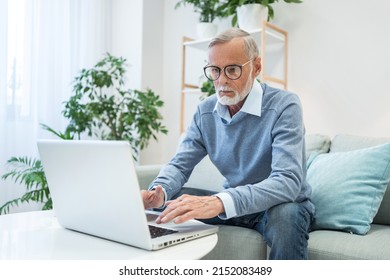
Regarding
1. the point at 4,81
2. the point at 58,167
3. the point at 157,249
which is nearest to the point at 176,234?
the point at 157,249

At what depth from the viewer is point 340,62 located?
7.63 feet

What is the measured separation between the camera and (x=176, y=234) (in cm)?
99

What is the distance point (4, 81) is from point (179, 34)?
4.32 ft

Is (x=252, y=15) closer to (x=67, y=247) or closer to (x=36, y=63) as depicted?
(x=36, y=63)

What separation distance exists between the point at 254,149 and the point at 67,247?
69 cm

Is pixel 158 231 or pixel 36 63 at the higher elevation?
pixel 36 63

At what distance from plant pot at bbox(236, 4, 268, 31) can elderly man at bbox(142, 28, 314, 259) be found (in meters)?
1.01

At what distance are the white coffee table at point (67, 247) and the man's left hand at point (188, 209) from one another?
0.06 m

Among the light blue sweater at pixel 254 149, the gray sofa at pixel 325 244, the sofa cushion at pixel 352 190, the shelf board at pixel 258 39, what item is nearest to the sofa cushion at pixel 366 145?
the gray sofa at pixel 325 244

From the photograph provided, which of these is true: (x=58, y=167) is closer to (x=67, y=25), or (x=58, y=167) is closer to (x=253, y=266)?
(x=253, y=266)

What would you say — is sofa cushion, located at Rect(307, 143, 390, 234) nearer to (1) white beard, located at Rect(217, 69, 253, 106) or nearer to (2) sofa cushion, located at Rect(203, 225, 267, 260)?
(2) sofa cushion, located at Rect(203, 225, 267, 260)

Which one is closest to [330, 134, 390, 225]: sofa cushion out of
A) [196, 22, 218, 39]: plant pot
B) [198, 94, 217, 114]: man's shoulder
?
[198, 94, 217, 114]: man's shoulder

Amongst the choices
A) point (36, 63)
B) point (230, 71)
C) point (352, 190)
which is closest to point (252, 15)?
point (230, 71)

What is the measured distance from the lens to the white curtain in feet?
8.42
